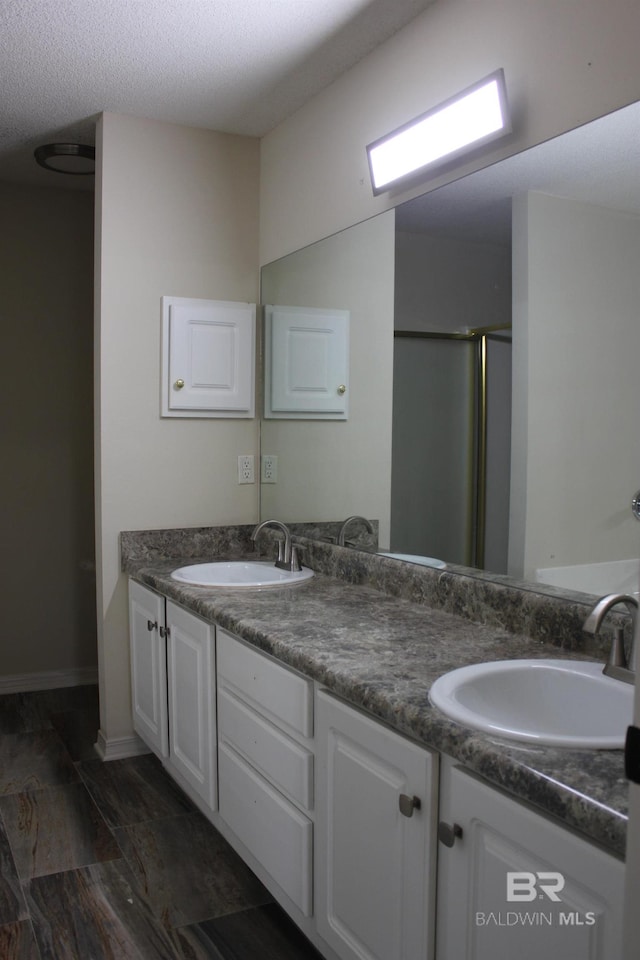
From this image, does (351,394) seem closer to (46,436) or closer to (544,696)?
(544,696)

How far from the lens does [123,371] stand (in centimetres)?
288

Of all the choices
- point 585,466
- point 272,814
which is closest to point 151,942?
point 272,814

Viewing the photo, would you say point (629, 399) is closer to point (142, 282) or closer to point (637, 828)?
point (637, 828)

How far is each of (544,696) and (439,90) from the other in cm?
150

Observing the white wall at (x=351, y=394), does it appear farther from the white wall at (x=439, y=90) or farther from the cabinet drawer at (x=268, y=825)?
the cabinet drawer at (x=268, y=825)

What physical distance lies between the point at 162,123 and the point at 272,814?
7.75ft

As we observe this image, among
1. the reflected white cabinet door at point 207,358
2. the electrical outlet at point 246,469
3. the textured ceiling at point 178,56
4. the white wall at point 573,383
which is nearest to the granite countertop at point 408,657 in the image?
the white wall at point 573,383

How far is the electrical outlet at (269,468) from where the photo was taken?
3066 millimetres

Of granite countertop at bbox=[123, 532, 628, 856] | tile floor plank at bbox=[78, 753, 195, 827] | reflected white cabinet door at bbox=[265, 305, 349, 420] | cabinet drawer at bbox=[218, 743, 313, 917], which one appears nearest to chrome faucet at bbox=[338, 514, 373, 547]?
granite countertop at bbox=[123, 532, 628, 856]

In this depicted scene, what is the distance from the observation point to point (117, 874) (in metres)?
2.16

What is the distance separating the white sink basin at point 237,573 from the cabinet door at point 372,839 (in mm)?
935

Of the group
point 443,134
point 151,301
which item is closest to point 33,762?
point 151,301

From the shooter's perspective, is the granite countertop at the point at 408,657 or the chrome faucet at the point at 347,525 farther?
the chrome faucet at the point at 347,525

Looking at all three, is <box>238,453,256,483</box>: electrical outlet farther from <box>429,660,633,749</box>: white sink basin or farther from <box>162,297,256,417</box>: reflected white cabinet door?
<box>429,660,633,749</box>: white sink basin
